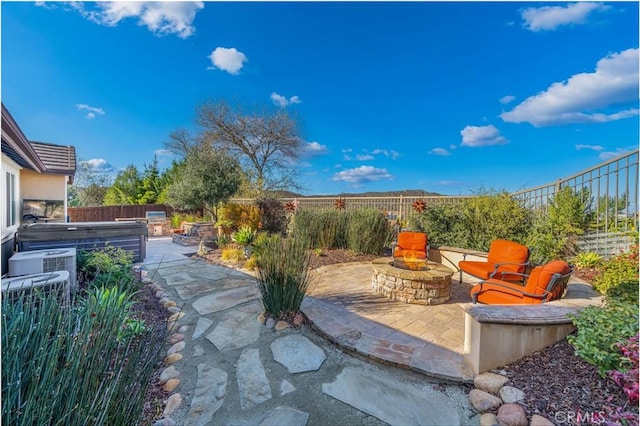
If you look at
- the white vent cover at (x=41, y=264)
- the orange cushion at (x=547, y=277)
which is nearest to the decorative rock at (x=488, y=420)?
the orange cushion at (x=547, y=277)

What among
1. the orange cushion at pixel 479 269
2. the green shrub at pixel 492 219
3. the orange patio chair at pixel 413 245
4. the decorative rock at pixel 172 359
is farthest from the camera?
the green shrub at pixel 492 219

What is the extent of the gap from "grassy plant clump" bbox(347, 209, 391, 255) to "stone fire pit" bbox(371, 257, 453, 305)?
2.95m

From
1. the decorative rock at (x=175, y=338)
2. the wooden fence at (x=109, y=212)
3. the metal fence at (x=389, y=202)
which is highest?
the metal fence at (x=389, y=202)

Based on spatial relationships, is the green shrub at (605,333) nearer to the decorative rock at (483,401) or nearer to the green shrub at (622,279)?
the green shrub at (622,279)

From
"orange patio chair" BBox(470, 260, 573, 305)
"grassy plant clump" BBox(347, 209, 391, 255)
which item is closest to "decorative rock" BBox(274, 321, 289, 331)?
"orange patio chair" BBox(470, 260, 573, 305)

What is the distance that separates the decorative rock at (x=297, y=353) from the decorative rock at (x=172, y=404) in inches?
35.8

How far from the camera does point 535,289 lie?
304 cm

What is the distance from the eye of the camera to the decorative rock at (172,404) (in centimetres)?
210

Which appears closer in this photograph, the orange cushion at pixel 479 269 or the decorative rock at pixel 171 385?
the decorative rock at pixel 171 385

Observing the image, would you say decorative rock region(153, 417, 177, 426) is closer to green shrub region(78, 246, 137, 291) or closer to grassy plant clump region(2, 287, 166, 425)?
grassy plant clump region(2, 287, 166, 425)

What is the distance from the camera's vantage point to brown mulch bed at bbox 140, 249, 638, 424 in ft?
6.07

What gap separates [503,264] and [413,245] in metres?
1.87

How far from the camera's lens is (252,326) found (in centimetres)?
347

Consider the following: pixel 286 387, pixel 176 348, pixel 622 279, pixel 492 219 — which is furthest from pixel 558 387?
pixel 492 219
